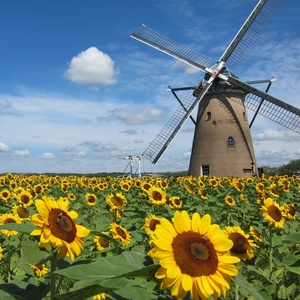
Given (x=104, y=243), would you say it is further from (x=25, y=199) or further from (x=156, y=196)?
(x=25, y=199)

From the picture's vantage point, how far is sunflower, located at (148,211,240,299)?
179 centimetres

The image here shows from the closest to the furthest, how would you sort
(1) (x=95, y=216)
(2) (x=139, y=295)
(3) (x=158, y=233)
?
(2) (x=139, y=295) < (3) (x=158, y=233) < (1) (x=95, y=216)

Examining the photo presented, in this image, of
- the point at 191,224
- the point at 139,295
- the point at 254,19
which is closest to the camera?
the point at 139,295

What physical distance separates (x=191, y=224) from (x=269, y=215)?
2.94 metres

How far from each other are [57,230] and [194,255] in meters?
0.80

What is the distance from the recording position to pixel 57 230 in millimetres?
2275

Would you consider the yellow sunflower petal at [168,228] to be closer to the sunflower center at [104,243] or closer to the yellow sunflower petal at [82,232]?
the yellow sunflower petal at [82,232]

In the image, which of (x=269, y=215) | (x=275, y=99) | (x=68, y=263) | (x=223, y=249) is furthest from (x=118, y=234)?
(x=275, y=99)

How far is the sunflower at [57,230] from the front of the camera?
7.24 feet

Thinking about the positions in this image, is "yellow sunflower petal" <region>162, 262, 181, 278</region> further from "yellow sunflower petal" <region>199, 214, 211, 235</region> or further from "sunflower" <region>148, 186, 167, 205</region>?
"sunflower" <region>148, 186, 167, 205</region>

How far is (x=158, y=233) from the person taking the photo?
1.96 metres

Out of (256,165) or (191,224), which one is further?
(256,165)

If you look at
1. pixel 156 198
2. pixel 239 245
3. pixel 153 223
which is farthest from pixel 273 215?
pixel 156 198

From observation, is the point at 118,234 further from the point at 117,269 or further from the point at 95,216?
the point at 95,216
